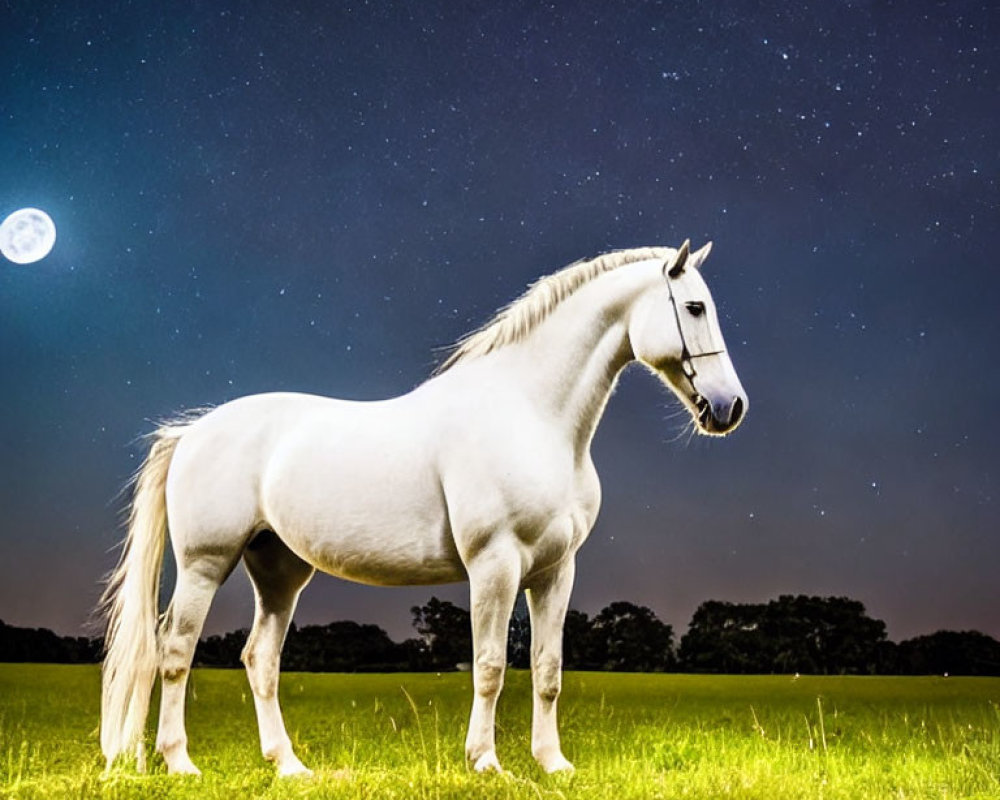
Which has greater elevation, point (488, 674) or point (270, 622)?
point (270, 622)

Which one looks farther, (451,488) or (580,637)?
(580,637)

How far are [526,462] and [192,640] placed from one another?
2.38 meters

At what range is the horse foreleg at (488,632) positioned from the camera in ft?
16.3

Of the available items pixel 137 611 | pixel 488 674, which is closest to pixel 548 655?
pixel 488 674

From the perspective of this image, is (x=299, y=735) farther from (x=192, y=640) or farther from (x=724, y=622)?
(x=724, y=622)

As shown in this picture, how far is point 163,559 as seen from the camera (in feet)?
20.5

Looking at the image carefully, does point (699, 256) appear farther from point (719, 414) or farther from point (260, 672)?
point (260, 672)

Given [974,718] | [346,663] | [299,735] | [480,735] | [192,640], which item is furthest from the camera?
[346,663]

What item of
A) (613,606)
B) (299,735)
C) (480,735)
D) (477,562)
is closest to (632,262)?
(477,562)

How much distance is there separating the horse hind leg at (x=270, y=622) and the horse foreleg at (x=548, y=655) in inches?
58.5

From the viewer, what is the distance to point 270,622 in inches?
238

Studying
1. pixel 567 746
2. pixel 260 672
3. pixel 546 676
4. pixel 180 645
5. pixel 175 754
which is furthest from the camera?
pixel 567 746

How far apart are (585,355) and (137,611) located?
3.20 metres

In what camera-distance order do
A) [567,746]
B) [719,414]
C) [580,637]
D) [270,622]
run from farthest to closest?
[580,637]
[567,746]
[270,622]
[719,414]
